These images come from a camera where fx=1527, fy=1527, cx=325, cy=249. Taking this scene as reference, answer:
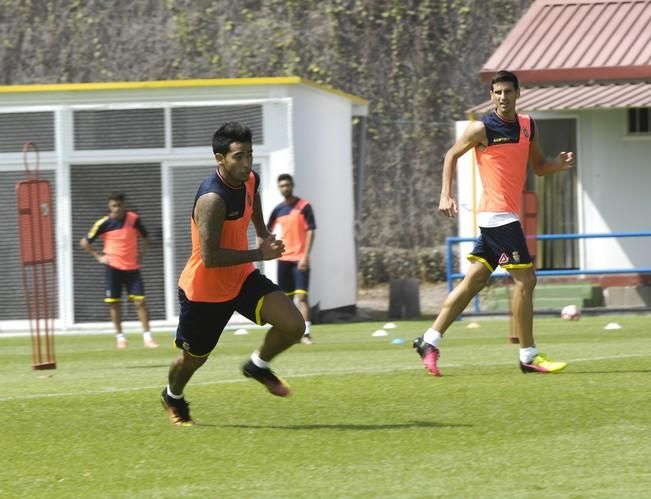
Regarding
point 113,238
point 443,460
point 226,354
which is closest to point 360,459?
point 443,460

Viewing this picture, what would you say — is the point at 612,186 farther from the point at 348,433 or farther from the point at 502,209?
the point at 348,433

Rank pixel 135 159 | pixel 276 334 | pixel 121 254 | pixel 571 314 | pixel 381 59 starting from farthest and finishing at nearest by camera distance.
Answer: pixel 381 59 → pixel 135 159 → pixel 571 314 → pixel 121 254 → pixel 276 334

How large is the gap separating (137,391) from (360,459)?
3663 mm

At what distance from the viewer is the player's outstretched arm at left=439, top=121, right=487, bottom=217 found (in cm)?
1080

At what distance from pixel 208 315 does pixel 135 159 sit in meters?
13.3

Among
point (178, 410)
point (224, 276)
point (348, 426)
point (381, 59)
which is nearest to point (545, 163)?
point (348, 426)

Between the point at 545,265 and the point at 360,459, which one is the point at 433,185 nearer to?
the point at 545,265

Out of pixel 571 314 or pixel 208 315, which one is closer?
pixel 208 315

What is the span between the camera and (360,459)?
26.3 feet

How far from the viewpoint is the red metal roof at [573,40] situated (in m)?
21.5

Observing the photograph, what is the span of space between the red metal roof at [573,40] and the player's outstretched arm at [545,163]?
916 cm

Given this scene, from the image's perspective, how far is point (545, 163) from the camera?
11.5 metres

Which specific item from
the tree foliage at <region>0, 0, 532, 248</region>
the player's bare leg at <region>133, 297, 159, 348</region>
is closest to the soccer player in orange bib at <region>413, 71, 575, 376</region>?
the player's bare leg at <region>133, 297, 159, 348</region>

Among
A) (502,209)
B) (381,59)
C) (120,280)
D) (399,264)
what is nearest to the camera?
(502,209)
